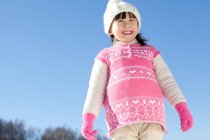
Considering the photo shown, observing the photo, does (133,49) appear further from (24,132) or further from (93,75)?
(24,132)

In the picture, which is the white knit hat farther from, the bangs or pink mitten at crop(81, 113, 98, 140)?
pink mitten at crop(81, 113, 98, 140)

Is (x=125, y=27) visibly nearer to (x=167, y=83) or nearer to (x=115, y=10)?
(x=115, y=10)

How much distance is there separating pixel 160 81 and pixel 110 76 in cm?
51

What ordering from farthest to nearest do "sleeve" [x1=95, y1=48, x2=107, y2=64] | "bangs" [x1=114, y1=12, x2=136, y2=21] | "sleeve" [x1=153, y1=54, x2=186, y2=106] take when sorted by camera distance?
"bangs" [x1=114, y1=12, x2=136, y2=21], "sleeve" [x1=95, y1=48, x2=107, y2=64], "sleeve" [x1=153, y1=54, x2=186, y2=106]

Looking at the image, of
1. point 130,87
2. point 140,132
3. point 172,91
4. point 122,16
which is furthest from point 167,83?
point 122,16

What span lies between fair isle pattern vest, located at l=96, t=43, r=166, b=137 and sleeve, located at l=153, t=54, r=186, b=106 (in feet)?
0.34

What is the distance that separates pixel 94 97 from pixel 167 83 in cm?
74

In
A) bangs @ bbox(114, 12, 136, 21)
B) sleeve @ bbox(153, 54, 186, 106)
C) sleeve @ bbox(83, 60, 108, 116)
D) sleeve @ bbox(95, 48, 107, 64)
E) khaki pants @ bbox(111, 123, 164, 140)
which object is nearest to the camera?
khaki pants @ bbox(111, 123, 164, 140)

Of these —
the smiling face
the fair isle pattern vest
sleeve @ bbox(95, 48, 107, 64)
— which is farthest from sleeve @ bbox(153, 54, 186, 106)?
sleeve @ bbox(95, 48, 107, 64)

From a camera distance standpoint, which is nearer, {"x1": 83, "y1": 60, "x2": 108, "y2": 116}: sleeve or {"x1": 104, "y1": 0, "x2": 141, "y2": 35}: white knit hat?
{"x1": 83, "y1": 60, "x2": 108, "y2": 116}: sleeve

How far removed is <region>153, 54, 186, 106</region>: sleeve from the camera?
15.3 ft

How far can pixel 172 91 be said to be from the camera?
4.68 metres

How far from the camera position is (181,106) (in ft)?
15.2

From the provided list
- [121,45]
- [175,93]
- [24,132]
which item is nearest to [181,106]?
[175,93]
